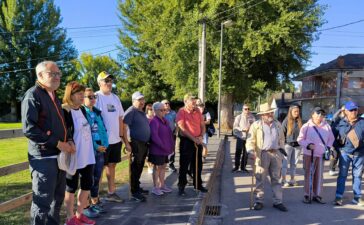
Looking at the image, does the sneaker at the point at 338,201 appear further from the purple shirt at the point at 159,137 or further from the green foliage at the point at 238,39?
the green foliage at the point at 238,39

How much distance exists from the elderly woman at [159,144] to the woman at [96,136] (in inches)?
58.1

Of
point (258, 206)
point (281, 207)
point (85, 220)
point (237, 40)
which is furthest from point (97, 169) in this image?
point (237, 40)

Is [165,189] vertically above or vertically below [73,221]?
below

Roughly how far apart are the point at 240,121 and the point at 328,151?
11.9 ft

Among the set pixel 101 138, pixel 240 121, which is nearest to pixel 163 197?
pixel 101 138

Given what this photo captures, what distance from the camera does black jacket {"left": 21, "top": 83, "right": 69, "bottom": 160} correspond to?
3.49m

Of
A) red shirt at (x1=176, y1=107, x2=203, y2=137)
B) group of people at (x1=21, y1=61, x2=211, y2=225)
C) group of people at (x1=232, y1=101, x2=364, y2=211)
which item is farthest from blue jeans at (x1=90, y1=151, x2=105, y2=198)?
group of people at (x1=232, y1=101, x2=364, y2=211)

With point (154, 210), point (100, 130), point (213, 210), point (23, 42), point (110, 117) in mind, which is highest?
point (23, 42)

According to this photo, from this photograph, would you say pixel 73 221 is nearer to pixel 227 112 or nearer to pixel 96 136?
pixel 96 136

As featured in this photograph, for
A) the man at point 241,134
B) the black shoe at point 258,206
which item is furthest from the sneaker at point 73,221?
the man at point 241,134

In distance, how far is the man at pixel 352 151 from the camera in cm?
687

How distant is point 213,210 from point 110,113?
2.66 m

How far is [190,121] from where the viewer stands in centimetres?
685

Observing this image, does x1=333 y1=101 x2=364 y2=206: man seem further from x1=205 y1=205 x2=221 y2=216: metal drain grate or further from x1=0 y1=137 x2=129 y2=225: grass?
x1=0 y1=137 x2=129 y2=225: grass
